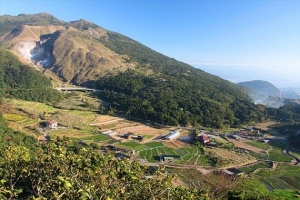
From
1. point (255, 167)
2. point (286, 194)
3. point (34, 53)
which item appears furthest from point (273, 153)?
point (34, 53)

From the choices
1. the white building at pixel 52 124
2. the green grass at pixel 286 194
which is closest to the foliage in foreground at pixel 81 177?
the green grass at pixel 286 194

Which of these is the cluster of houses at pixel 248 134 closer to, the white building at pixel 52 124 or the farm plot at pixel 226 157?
the farm plot at pixel 226 157

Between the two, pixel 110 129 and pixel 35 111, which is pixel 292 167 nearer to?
pixel 110 129

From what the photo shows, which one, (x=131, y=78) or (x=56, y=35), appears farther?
(x=56, y=35)

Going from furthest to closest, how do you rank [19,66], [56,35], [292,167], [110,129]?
[56,35], [19,66], [110,129], [292,167]

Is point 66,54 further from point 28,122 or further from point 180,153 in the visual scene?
point 180,153

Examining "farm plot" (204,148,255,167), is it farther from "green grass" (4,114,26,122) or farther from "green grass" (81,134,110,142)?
"green grass" (4,114,26,122)

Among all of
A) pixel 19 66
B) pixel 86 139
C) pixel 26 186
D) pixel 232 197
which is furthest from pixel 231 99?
pixel 26 186
